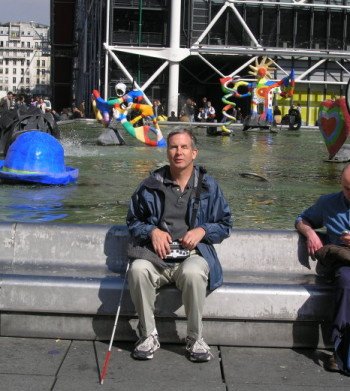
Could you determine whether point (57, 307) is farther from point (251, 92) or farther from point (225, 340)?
point (251, 92)

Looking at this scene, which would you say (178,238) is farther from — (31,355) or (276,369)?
(31,355)

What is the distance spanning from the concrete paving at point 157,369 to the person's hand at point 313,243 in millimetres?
680

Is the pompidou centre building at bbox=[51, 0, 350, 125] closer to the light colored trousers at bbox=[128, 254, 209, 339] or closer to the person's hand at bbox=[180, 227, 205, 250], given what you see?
the person's hand at bbox=[180, 227, 205, 250]

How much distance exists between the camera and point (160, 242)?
4.49 metres

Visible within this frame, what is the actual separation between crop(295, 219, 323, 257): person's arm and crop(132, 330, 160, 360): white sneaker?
3.97 feet

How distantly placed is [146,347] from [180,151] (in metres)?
1.24

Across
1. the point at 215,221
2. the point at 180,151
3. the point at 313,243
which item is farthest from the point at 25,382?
the point at 313,243

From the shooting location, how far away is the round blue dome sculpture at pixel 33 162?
997 centimetres

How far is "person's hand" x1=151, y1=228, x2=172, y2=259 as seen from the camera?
4.49m

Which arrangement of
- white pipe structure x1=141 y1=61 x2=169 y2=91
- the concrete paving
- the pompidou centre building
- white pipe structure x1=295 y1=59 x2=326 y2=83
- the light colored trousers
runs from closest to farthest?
the concrete paving < the light colored trousers < white pipe structure x1=141 y1=61 x2=169 y2=91 < the pompidou centre building < white pipe structure x1=295 y1=59 x2=326 y2=83

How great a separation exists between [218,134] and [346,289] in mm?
21569

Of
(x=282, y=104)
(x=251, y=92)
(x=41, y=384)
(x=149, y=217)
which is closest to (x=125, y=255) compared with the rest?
(x=149, y=217)

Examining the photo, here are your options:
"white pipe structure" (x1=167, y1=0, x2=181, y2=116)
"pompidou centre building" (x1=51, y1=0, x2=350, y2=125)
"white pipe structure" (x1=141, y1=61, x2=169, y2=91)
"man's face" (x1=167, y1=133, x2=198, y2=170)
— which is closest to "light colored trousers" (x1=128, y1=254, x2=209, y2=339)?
"man's face" (x1=167, y1=133, x2=198, y2=170)

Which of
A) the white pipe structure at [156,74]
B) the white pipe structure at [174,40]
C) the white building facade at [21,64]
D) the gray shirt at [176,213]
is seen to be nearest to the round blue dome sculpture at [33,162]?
the gray shirt at [176,213]
